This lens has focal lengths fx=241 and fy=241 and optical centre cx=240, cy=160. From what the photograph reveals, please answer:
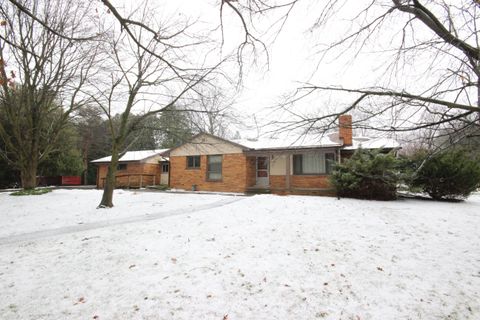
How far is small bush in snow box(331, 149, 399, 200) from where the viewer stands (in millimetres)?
9930

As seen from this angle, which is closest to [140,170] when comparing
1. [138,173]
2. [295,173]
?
[138,173]

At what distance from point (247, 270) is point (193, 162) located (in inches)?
577

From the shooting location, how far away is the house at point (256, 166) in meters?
13.9

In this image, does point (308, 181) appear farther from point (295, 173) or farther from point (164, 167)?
point (164, 167)

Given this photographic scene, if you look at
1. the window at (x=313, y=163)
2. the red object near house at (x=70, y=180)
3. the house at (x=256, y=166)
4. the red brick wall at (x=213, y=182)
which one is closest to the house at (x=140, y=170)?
the red brick wall at (x=213, y=182)

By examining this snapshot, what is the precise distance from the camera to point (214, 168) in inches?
669

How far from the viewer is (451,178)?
1026cm

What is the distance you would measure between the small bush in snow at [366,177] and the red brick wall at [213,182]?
6228mm

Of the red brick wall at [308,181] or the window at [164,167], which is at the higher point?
the window at [164,167]

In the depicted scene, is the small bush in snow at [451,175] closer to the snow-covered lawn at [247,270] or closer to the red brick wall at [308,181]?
the red brick wall at [308,181]

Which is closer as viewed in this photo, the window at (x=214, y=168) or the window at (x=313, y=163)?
the window at (x=313, y=163)

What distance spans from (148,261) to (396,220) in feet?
21.1

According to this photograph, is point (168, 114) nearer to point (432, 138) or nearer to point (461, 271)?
point (432, 138)

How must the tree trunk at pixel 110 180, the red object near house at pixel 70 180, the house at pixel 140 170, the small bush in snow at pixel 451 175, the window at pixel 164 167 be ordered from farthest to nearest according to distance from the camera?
the red object near house at pixel 70 180, the window at pixel 164 167, the house at pixel 140 170, the small bush in snow at pixel 451 175, the tree trunk at pixel 110 180
